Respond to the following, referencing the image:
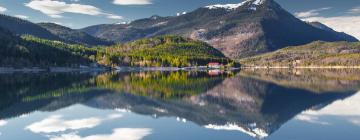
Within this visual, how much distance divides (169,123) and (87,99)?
2995cm

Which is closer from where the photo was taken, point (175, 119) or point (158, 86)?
point (175, 119)

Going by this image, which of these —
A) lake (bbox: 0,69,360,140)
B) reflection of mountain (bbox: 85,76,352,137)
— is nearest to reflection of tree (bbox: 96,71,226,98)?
reflection of mountain (bbox: 85,76,352,137)

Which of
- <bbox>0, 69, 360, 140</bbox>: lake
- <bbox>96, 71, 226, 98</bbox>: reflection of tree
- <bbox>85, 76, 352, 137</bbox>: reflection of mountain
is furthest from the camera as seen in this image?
<bbox>96, 71, 226, 98</bbox>: reflection of tree

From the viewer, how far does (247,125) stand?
4094 centimetres

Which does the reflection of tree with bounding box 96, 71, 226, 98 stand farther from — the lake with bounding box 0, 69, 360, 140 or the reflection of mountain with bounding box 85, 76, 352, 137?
the lake with bounding box 0, 69, 360, 140

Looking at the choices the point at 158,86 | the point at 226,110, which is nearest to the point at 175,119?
the point at 226,110

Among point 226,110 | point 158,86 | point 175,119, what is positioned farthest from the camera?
point 158,86

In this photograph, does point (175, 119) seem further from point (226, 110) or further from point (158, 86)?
point (158, 86)

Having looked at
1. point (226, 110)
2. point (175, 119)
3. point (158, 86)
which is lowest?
point (158, 86)

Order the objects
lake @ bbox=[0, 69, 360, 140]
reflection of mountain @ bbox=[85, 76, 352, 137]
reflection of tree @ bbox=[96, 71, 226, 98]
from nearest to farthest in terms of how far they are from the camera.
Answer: lake @ bbox=[0, 69, 360, 140]
reflection of mountain @ bbox=[85, 76, 352, 137]
reflection of tree @ bbox=[96, 71, 226, 98]

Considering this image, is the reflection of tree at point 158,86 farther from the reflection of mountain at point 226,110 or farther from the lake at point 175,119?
the lake at point 175,119

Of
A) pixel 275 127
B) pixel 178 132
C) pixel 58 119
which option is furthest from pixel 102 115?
pixel 275 127

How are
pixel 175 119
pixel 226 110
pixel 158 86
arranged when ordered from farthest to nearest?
pixel 158 86, pixel 226 110, pixel 175 119

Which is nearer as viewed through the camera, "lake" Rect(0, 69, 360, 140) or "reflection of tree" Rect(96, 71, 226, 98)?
"lake" Rect(0, 69, 360, 140)
